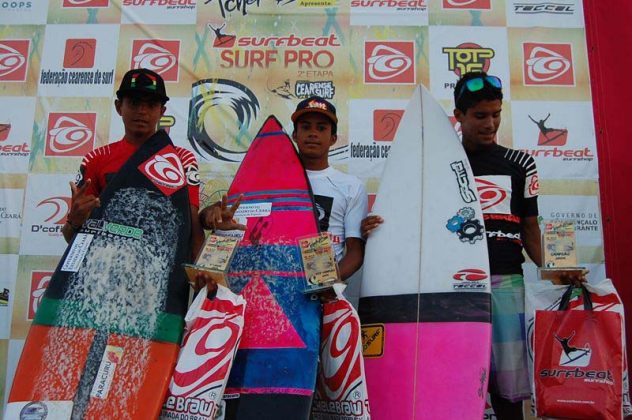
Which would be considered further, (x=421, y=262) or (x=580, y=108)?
(x=580, y=108)

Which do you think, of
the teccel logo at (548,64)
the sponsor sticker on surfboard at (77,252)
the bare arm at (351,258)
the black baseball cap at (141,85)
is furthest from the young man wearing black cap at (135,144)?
the teccel logo at (548,64)

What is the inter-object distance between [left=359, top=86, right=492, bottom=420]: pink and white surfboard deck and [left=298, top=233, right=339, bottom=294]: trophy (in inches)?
18.6

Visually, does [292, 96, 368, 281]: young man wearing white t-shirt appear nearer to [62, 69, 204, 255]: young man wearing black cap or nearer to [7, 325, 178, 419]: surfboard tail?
[62, 69, 204, 255]: young man wearing black cap

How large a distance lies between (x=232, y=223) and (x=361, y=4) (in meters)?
1.83

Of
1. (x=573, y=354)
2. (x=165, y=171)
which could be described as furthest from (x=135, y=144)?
(x=573, y=354)

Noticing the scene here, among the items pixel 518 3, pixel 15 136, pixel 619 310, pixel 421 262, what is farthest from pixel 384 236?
pixel 15 136

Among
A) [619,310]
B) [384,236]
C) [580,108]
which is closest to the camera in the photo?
[619,310]

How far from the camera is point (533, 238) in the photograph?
266cm

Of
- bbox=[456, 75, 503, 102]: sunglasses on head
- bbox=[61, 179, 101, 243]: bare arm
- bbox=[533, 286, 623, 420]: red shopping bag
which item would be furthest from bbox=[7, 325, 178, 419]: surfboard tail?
bbox=[456, 75, 503, 102]: sunglasses on head

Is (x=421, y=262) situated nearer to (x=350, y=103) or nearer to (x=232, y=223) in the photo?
(x=232, y=223)

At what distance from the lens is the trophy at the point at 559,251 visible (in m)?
2.37

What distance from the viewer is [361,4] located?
357 centimetres

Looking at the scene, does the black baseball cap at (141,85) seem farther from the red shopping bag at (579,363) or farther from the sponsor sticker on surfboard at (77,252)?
the red shopping bag at (579,363)

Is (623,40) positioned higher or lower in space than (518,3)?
lower
